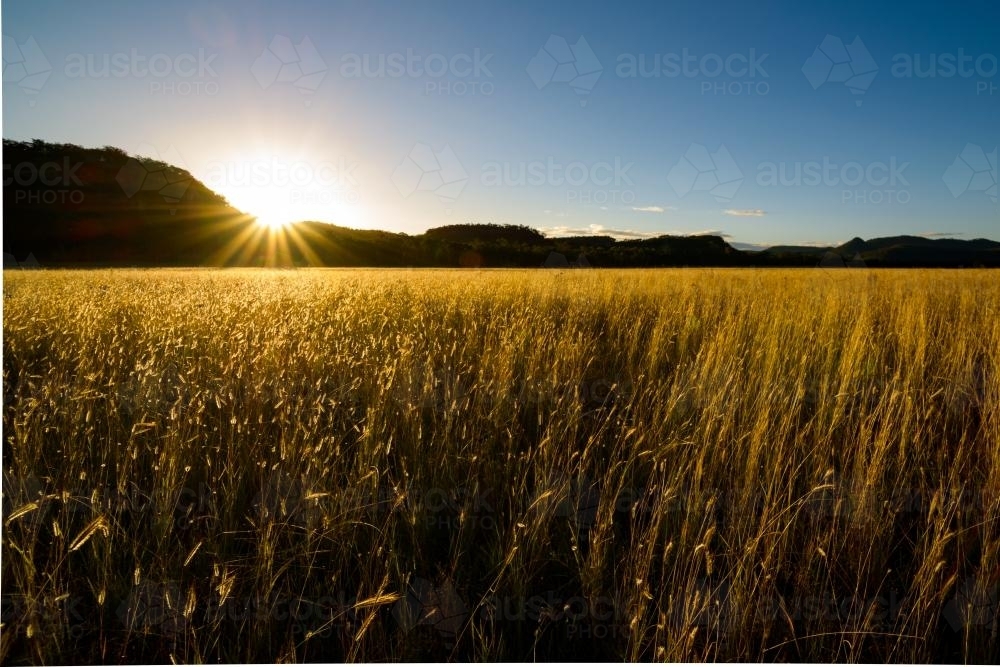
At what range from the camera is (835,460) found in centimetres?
216

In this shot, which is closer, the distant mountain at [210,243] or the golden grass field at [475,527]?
the golden grass field at [475,527]

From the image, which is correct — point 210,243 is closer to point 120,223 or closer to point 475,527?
point 120,223

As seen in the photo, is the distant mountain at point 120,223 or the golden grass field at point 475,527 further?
the distant mountain at point 120,223

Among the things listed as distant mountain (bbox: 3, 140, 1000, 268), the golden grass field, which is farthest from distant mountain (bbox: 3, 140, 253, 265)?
the golden grass field

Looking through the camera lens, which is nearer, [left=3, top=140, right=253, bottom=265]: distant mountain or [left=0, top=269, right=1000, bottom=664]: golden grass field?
[left=0, top=269, right=1000, bottom=664]: golden grass field

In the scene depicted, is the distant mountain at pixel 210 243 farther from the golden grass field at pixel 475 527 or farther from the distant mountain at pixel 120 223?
the golden grass field at pixel 475 527

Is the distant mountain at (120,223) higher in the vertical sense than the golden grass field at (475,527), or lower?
higher

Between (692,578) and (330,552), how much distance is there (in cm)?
110

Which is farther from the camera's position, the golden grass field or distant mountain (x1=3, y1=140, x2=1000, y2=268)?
A: distant mountain (x1=3, y1=140, x2=1000, y2=268)

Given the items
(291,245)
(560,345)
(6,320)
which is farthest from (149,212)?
(560,345)

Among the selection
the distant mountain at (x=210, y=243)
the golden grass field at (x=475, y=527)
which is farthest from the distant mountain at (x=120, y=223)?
the golden grass field at (x=475, y=527)

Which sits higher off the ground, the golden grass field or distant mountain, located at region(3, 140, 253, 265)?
distant mountain, located at region(3, 140, 253, 265)

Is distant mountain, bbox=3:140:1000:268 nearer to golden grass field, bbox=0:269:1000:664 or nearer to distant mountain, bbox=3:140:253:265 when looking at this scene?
distant mountain, bbox=3:140:253:265

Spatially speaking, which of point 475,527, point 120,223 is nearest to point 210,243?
point 120,223
